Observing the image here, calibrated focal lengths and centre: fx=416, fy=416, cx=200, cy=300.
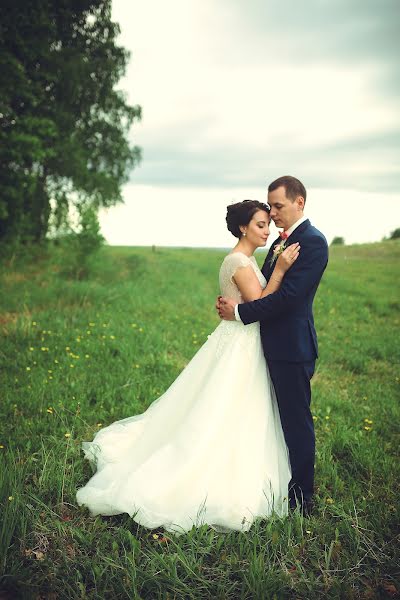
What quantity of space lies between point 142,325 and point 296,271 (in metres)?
6.86

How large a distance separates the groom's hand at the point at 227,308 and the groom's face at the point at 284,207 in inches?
33.3

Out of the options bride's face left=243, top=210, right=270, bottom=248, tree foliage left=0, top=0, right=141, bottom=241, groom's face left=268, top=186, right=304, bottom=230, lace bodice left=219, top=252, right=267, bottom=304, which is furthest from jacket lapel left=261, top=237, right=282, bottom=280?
tree foliage left=0, top=0, right=141, bottom=241

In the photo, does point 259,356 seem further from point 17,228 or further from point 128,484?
point 17,228

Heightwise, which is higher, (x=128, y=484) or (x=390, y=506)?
(x=128, y=484)

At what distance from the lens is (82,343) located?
796 cm

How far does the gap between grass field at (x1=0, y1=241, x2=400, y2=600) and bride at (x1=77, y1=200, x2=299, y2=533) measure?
0.57 ft

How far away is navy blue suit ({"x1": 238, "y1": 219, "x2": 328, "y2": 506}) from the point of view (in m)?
3.47

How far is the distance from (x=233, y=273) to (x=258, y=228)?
1.55 ft

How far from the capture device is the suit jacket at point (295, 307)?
3451 mm

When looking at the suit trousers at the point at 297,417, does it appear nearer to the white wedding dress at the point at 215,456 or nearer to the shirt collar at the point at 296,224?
the white wedding dress at the point at 215,456

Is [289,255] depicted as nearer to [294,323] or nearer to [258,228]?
[258,228]

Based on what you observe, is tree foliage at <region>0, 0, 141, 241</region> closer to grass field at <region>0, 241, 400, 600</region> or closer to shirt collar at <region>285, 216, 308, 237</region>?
grass field at <region>0, 241, 400, 600</region>

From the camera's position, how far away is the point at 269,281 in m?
3.62

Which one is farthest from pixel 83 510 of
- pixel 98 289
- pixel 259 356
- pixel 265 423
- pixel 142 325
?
pixel 98 289
